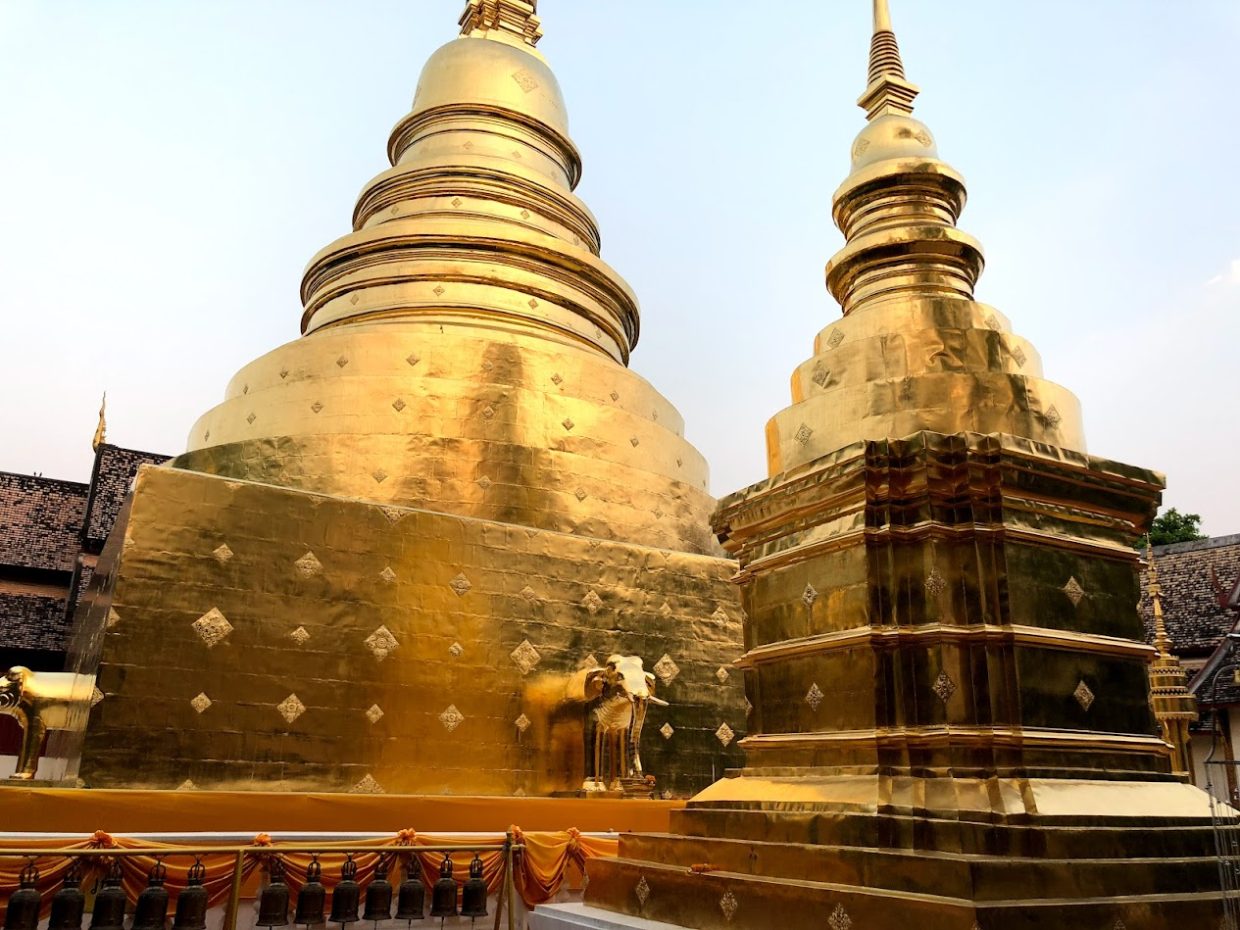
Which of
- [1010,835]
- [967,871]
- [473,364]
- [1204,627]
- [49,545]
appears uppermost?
[473,364]

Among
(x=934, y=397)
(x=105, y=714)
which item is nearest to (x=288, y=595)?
(x=105, y=714)

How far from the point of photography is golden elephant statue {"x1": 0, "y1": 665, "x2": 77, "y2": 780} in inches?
281

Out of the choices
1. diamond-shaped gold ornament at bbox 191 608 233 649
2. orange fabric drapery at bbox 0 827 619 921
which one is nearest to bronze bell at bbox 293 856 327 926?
orange fabric drapery at bbox 0 827 619 921

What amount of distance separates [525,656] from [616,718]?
91cm

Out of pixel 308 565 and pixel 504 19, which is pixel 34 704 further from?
pixel 504 19

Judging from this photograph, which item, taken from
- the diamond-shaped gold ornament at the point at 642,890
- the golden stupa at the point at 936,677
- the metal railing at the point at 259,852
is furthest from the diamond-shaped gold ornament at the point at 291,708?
the diamond-shaped gold ornament at the point at 642,890

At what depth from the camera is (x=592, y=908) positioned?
4.85m

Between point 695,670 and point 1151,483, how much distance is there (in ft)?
16.6

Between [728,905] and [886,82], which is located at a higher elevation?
[886,82]

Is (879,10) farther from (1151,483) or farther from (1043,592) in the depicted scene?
(1043,592)

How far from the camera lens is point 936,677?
4.07 m

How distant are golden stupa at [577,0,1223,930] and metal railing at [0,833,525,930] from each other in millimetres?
1126

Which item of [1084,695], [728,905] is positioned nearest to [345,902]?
[728,905]

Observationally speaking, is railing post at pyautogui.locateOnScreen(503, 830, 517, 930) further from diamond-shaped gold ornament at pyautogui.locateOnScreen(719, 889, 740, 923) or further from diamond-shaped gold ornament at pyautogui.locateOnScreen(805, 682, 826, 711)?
diamond-shaped gold ornament at pyautogui.locateOnScreen(805, 682, 826, 711)
